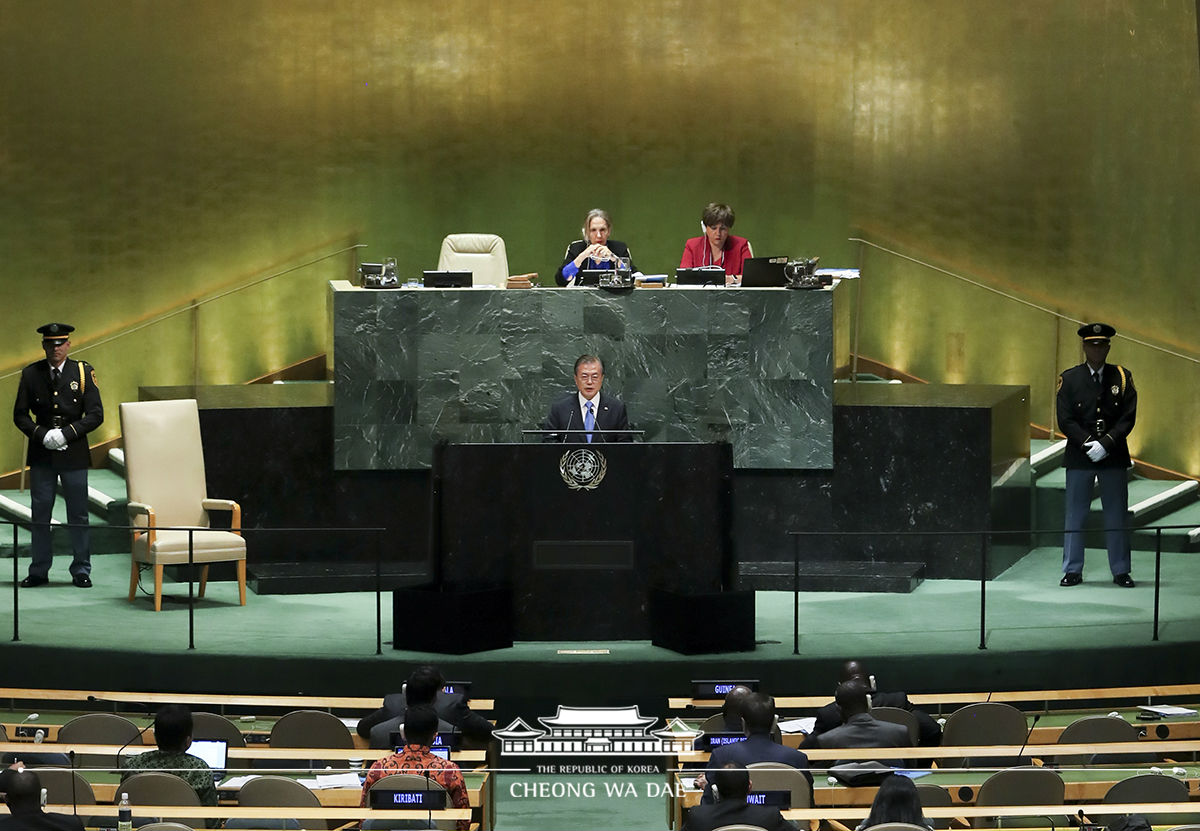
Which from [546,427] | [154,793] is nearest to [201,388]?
[546,427]

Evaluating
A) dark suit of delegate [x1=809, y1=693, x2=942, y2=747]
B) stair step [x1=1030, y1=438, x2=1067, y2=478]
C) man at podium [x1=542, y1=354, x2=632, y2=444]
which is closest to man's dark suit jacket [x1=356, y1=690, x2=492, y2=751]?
dark suit of delegate [x1=809, y1=693, x2=942, y2=747]

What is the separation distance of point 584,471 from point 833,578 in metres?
2.02

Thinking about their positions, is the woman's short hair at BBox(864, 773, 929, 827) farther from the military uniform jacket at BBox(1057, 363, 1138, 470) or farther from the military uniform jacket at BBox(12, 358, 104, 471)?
the military uniform jacket at BBox(12, 358, 104, 471)

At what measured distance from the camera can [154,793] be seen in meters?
5.71

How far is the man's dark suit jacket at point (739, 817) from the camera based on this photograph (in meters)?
5.32

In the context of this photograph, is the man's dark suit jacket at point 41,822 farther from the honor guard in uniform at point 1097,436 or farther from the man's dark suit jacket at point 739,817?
the honor guard in uniform at point 1097,436

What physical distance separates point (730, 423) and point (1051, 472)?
8.90 ft

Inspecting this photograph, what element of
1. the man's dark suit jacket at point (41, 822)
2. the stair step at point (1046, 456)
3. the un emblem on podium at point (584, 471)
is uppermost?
the un emblem on podium at point (584, 471)

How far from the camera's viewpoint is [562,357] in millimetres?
10156

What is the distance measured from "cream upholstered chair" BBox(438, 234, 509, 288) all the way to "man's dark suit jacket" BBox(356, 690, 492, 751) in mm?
4351

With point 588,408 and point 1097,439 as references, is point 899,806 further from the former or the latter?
point 1097,439

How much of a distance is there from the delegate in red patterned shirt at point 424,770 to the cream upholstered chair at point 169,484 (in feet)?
11.7

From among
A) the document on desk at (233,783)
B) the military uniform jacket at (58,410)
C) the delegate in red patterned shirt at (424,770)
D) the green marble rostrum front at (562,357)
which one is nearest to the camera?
the delegate in red patterned shirt at (424,770)

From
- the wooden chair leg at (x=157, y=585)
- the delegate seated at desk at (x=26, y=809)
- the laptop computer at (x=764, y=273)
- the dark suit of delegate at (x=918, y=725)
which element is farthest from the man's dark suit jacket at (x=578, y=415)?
the delegate seated at desk at (x=26, y=809)
